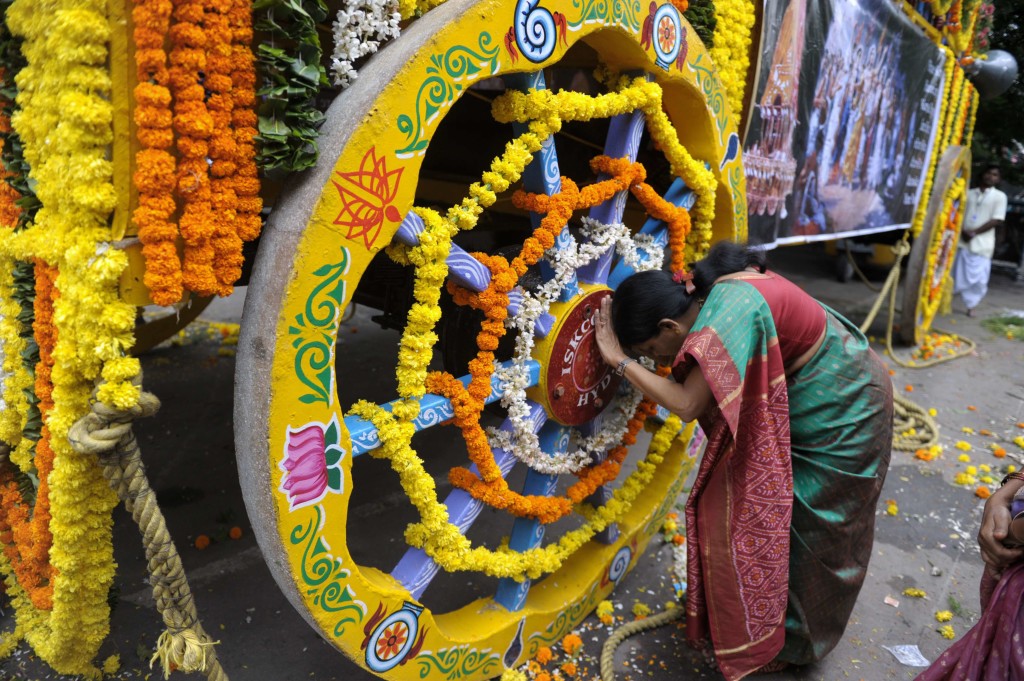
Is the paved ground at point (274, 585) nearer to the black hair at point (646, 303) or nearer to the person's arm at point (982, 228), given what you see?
the black hair at point (646, 303)

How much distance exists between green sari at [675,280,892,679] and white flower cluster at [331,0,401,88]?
1.09m

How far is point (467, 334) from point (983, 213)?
7.67 metres

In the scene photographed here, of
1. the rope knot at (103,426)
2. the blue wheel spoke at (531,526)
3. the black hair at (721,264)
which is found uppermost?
the black hair at (721,264)

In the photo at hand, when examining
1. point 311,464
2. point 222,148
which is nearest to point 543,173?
point 222,148

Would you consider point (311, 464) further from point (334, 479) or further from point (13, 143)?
point (13, 143)

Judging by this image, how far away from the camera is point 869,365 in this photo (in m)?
2.32

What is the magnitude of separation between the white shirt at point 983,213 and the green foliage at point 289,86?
27.5 ft

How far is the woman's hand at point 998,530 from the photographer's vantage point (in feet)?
6.10

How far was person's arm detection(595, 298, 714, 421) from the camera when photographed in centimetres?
195

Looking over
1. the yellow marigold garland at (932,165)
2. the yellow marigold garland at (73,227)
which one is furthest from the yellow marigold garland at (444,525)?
the yellow marigold garland at (932,165)

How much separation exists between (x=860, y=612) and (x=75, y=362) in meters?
2.85

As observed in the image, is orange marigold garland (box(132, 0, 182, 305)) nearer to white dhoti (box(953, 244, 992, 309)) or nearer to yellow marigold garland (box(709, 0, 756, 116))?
yellow marigold garland (box(709, 0, 756, 116))

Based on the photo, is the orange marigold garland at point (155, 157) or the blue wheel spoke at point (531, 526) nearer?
the orange marigold garland at point (155, 157)

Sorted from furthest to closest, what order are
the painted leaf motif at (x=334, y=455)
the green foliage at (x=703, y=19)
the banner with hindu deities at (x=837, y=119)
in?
the banner with hindu deities at (x=837, y=119) < the green foliage at (x=703, y=19) < the painted leaf motif at (x=334, y=455)
